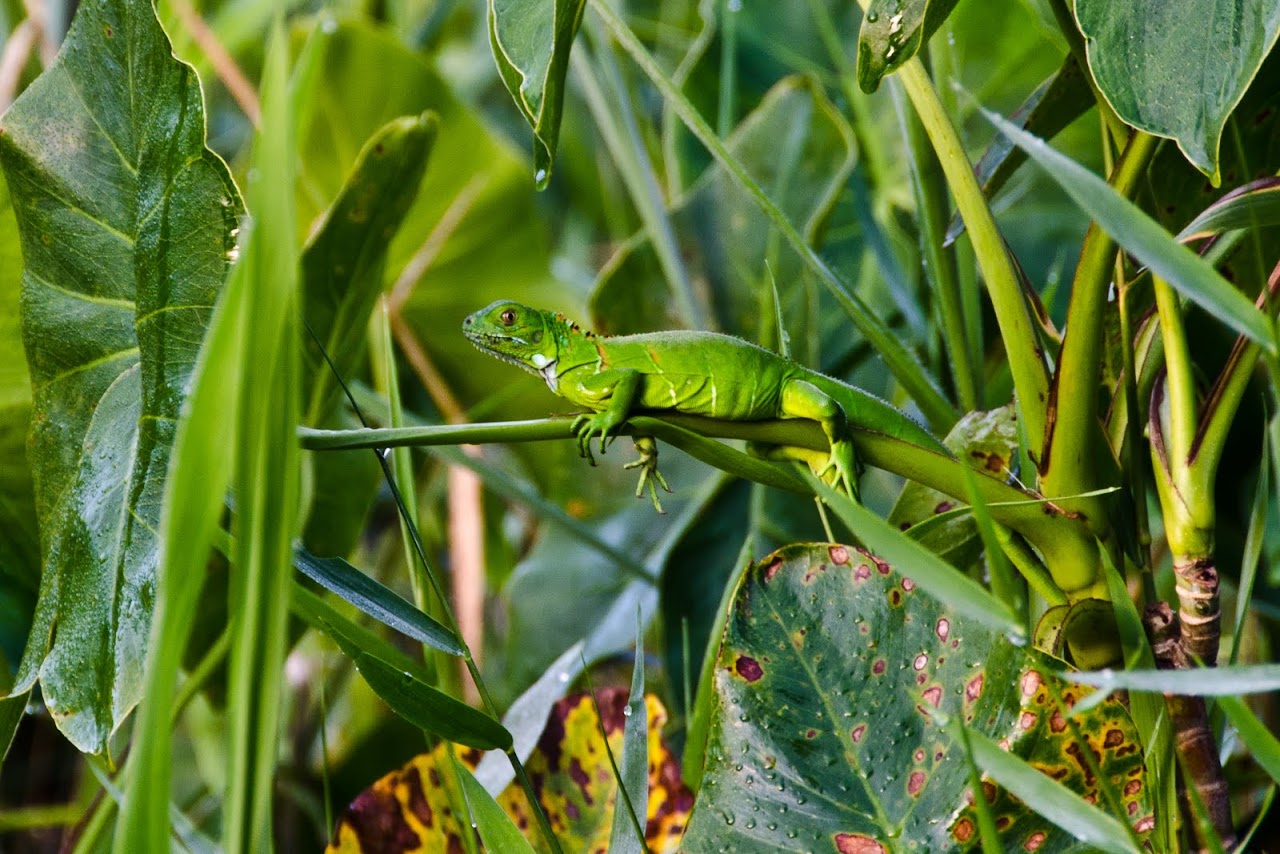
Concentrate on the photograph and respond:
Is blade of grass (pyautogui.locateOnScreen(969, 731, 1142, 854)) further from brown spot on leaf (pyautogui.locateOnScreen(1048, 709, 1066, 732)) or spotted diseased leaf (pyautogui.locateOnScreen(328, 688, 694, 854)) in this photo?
spotted diseased leaf (pyautogui.locateOnScreen(328, 688, 694, 854))

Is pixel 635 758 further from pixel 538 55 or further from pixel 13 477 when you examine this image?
pixel 13 477

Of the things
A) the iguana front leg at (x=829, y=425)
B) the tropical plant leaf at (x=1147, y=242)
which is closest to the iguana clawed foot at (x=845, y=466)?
the iguana front leg at (x=829, y=425)

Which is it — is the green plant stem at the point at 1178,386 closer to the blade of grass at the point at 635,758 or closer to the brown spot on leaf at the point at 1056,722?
the brown spot on leaf at the point at 1056,722

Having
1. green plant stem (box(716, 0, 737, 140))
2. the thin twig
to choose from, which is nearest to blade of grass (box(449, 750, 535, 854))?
green plant stem (box(716, 0, 737, 140))

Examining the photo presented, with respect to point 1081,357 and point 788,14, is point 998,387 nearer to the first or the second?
point 1081,357

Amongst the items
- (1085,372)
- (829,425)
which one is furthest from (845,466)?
(1085,372)
